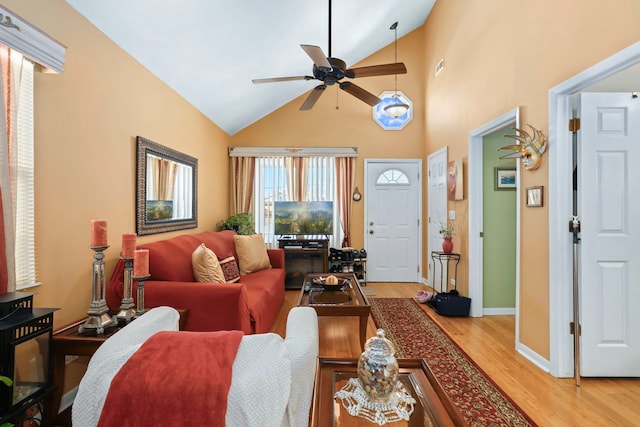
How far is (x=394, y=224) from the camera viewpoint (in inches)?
216

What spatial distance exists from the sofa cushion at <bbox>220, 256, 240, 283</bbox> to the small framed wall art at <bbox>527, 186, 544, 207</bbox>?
2877mm

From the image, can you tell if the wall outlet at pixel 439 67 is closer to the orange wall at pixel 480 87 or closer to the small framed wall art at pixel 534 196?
the orange wall at pixel 480 87

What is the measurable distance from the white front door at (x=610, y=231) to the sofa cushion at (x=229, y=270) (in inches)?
118

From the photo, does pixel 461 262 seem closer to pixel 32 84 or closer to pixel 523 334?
pixel 523 334

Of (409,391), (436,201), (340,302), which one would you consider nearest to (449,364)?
(340,302)

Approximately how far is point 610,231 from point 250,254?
11.2 ft

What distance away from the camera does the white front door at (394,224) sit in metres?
5.47

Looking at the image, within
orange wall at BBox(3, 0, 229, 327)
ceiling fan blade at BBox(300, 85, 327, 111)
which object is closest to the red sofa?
orange wall at BBox(3, 0, 229, 327)

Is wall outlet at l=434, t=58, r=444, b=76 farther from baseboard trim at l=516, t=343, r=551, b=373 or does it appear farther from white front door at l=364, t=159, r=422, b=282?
baseboard trim at l=516, t=343, r=551, b=373

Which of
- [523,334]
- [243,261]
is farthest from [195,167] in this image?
[523,334]

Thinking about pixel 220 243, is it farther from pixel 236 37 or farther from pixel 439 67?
pixel 439 67

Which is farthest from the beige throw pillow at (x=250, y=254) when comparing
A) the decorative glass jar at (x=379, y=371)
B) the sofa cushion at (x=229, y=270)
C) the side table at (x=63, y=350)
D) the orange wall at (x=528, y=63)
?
the decorative glass jar at (x=379, y=371)

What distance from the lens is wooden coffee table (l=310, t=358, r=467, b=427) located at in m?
1.13

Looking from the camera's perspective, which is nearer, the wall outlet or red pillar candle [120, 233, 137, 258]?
red pillar candle [120, 233, 137, 258]
